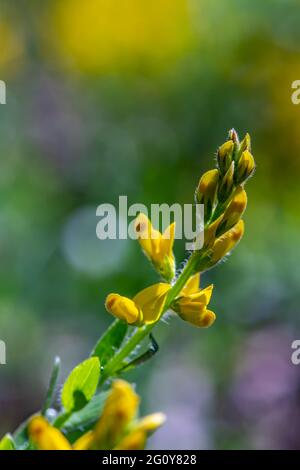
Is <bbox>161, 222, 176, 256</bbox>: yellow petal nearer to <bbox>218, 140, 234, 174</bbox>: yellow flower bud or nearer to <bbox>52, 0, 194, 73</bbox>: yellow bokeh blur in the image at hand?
<bbox>218, 140, 234, 174</bbox>: yellow flower bud

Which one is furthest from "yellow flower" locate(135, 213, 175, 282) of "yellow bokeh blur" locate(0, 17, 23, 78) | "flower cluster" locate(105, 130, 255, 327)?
"yellow bokeh blur" locate(0, 17, 23, 78)

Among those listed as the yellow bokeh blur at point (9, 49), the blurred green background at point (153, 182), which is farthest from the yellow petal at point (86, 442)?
the yellow bokeh blur at point (9, 49)

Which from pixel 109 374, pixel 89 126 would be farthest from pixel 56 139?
pixel 109 374

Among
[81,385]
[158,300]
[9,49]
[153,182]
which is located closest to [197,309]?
[158,300]

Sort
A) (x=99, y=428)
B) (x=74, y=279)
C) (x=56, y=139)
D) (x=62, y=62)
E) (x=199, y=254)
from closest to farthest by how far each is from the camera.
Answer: (x=99, y=428), (x=199, y=254), (x=74, y=279), (x=56, y=139), (x=62, y=62)

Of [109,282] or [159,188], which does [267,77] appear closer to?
[159,188]

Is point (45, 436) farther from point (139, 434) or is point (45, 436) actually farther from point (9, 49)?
point (9, 49)

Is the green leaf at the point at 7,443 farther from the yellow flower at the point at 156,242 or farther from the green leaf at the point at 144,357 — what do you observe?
the yellow flower at the point at 156,242
